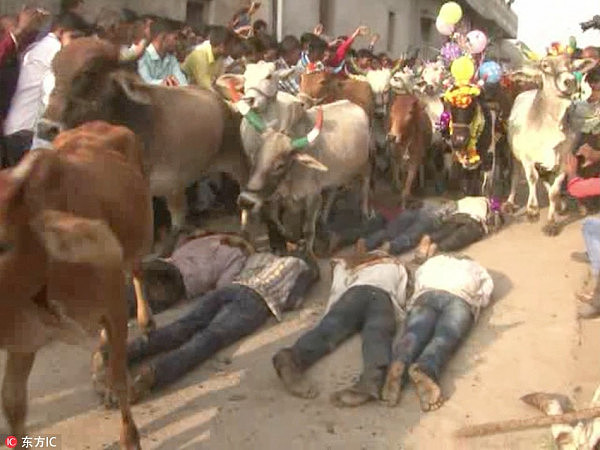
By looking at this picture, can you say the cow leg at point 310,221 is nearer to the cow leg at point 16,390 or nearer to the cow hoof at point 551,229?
Answer: the cow hoof at point 551,229

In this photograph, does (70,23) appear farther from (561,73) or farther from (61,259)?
(561,73)

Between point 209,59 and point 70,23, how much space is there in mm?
1763

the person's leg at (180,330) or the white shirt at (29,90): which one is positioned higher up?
the white shirt at (29,90)

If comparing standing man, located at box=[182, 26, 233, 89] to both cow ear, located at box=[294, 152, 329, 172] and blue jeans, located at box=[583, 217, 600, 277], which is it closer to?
cow ear, located at box=[294, 152, 329, 172]

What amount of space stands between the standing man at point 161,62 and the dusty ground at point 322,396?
3197mm

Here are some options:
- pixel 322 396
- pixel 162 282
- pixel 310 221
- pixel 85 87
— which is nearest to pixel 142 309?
pixel 162 282

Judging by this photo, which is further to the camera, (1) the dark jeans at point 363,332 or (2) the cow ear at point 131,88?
(2) the cow ear at point 131,88

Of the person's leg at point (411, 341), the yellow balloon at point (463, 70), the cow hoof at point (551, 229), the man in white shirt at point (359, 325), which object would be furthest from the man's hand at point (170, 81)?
the cow hoof at point (551, 229)

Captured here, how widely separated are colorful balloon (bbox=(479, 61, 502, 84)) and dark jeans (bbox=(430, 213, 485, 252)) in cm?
306

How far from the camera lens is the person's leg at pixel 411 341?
5000 mm

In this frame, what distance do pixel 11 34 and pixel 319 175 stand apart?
307 cm

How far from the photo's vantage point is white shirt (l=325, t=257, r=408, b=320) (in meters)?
5.93

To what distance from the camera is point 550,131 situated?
9586 mm

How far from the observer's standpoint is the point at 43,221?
3416mm
